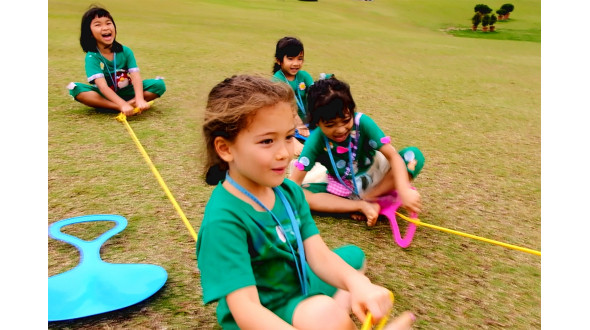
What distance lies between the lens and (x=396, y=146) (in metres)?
3.01

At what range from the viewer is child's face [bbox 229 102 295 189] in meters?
1.09

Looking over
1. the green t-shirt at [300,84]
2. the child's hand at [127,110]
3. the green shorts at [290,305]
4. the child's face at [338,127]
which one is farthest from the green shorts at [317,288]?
the child's hand at [127,110]

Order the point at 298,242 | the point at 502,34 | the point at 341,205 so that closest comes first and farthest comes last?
the point at 298,242 → the point at 341,205 → the point at 502,34

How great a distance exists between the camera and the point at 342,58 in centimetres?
645

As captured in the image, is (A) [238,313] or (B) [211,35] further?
(B) [211,35]

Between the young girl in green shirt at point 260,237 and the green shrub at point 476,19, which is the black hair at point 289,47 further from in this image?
the green shrub at point 476,19

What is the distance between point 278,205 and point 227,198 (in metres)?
0.14

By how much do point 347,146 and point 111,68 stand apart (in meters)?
2.04

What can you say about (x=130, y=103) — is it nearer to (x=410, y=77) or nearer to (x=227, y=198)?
(x=227, y=198)

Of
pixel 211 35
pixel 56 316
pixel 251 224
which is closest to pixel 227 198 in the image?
pixel 251 224

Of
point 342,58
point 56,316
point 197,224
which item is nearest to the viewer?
point 56,316

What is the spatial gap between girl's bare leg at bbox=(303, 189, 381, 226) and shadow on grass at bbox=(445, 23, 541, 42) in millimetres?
11694

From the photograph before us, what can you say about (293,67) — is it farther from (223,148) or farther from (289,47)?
(223,148)

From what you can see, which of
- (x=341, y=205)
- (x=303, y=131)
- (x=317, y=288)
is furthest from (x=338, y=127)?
(x=303, y=131)
